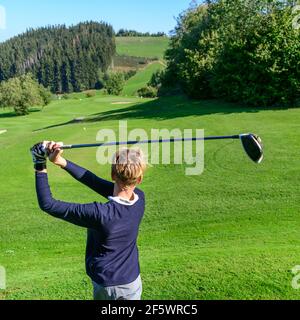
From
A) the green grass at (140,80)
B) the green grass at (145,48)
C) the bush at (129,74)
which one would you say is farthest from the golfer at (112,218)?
the green grass at (145,48)

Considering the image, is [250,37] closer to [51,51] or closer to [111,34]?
[51,51]

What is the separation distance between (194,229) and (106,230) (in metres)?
7.71

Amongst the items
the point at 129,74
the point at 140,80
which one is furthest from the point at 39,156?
the point at 129,74

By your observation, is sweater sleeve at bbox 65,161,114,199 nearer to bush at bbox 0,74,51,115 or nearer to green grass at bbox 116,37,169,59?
bush at bbox 0,74,51,115

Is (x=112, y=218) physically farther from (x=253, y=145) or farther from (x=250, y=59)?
(x=250, y=59)

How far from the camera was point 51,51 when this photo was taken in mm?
168625

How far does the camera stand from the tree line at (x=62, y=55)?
160375 mm

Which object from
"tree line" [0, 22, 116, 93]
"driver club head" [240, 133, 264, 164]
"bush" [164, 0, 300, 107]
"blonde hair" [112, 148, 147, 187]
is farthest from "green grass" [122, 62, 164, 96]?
"blonde hair" [112, 148, 147, 187]

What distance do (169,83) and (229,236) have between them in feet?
141

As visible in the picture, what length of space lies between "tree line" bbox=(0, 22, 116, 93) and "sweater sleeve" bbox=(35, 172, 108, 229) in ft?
521

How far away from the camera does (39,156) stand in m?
4.07

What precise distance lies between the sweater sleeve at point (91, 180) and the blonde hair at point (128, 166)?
0.64 meters

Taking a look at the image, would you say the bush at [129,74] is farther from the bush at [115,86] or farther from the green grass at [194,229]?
the green grass at [194,229]

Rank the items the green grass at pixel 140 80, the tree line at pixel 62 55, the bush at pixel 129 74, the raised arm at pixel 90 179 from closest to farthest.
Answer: the raised arm at pixel 90 179
the green grass at pixel 140 80
the bush at pixel 129 74
the tree line at pixel 62 55
